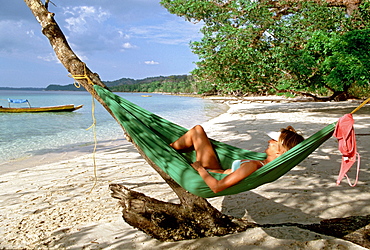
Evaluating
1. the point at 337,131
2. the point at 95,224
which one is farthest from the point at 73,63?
the point at 337,131

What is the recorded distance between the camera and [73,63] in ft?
5.92

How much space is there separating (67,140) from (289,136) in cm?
652

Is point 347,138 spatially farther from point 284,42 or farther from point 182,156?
point 284,42

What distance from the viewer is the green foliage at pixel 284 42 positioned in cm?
730

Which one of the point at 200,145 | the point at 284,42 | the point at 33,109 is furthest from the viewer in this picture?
the point at 33,109

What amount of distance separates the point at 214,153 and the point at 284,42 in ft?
23.4

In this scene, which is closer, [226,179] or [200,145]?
[226,179]

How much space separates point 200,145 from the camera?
75.5 inches

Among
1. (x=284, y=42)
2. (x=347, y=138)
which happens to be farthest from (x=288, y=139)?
(x=284, y=42)

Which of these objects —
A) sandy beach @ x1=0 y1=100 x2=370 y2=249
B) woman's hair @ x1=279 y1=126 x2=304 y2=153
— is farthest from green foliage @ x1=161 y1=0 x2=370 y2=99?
woman's hair @ x1=279 y1=126 x2=304 y2=153

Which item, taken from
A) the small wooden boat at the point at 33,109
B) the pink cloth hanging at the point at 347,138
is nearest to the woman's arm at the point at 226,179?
the pink cloth hanging at the point at 347,138

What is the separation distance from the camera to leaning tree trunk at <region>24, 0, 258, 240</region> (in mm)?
1778

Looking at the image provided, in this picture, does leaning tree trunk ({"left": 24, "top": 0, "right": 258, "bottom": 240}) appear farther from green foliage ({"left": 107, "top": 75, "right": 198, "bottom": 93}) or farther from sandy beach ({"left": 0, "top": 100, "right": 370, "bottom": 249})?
green foliage ({"left": 107, "top": 75, "right": 198, "bottom": 93})

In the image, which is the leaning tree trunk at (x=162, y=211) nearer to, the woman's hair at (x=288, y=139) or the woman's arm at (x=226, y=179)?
the woman's arm at (x=226, y=179)
